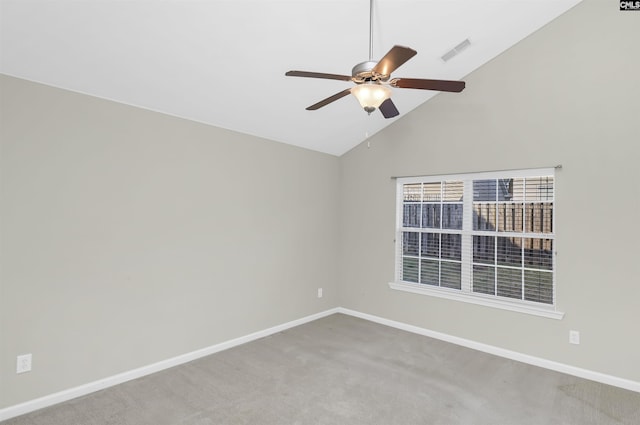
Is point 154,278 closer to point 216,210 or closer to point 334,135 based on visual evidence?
point 216,210

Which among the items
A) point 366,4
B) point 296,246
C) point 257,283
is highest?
point 366,4

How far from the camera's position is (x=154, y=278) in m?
3.10

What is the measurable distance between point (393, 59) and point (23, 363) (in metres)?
3.21

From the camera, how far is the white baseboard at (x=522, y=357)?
9.62 feet

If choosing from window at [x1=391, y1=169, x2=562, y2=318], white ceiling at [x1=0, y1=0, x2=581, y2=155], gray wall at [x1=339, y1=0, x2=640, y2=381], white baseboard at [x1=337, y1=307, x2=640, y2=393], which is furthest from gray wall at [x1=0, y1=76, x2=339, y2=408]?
gray wall at [x1=339, y1=0, x2=640, y2=381]

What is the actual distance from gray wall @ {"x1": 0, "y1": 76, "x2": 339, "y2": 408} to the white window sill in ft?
5.37

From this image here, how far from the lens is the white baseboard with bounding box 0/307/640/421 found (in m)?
2.47

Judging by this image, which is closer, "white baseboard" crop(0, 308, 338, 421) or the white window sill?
"white baseboard" crop(0, 308, 338, 421)

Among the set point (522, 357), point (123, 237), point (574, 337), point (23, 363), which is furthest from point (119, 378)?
point (574, 337)

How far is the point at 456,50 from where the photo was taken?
332cm

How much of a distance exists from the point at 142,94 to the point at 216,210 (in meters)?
1.29

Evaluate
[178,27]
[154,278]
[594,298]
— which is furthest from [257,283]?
[594,298]

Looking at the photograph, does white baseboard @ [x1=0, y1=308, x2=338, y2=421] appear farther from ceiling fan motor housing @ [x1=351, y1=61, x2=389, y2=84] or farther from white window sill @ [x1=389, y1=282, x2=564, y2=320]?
ceiling fan motor housing @ [x1=351, y1=61, x2=389, y2=84]

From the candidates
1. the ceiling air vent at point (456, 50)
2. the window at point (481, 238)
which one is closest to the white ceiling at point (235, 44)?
the ceiling air vent at point (456, 50)
